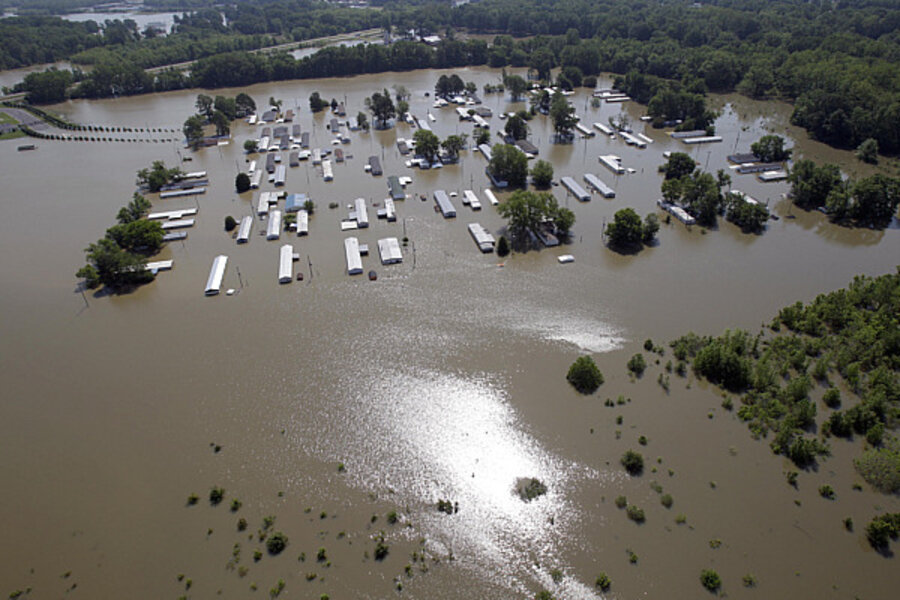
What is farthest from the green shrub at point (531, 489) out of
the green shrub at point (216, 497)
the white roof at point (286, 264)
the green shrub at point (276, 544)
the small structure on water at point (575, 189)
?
the small structure on water at point (575, 189)

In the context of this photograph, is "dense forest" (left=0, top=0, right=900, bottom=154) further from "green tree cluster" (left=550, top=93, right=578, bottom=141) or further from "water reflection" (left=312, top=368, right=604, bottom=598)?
"water reflection" (left=312, top=368, right=604, bottom=598)

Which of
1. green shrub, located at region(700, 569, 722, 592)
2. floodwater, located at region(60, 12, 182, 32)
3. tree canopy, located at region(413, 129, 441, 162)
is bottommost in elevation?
green shrub, located at region(700, 569, 722, 592)

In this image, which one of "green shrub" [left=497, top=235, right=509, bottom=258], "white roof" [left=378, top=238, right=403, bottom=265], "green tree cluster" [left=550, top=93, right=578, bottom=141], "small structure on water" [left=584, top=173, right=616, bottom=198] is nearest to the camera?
"white roof" [left=378, top=238, right=403, bottom=265]

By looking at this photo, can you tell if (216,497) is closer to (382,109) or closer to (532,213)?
(532,213)

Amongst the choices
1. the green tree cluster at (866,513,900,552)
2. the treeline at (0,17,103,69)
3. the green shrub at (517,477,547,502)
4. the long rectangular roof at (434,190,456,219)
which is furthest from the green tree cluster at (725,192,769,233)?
the treeline at (0,17,103,69)

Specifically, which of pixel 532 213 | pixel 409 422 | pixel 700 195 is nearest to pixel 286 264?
pixel 409 422

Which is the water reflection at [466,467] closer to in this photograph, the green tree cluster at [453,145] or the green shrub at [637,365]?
the green shrub at [637,365]

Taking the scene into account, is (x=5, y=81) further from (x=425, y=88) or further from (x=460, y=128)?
(x=460, y=128)
